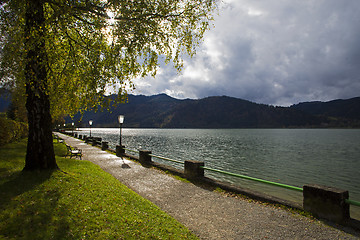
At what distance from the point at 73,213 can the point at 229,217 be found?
4.33m

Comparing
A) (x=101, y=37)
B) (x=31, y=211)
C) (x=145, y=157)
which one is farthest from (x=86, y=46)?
(x=145, y=157)

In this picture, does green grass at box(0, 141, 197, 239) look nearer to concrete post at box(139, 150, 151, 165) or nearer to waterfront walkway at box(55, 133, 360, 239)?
waterfront walkway at box(55, 133, 360, 239)

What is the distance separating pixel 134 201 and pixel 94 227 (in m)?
1.99

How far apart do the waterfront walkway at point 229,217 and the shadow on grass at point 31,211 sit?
306cm

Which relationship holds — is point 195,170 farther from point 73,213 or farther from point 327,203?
point 73,213

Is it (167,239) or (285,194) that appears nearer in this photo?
(167,239)

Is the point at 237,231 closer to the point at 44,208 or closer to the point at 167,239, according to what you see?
the point at 167,239

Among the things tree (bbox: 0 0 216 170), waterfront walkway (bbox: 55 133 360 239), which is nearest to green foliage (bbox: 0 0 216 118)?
tree (bbox: 0 0 216 170)

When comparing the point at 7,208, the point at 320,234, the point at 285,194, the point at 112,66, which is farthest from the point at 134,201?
the point at 285,194

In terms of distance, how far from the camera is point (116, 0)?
265 inches

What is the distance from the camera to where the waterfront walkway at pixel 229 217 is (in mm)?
4992

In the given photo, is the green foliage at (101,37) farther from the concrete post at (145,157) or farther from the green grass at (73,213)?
the concrete post at (145,157)

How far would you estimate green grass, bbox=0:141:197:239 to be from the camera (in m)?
4.26

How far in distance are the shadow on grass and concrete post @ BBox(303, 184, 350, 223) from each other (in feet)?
22.2
